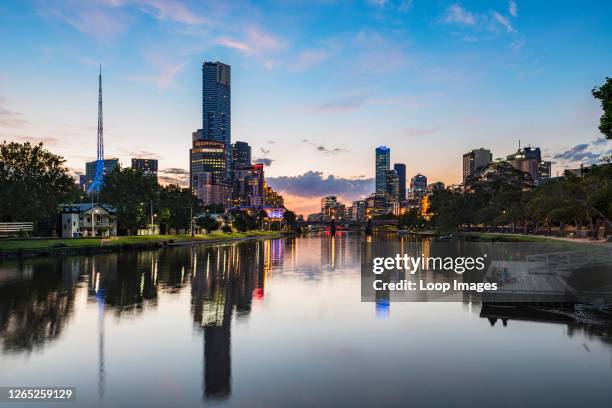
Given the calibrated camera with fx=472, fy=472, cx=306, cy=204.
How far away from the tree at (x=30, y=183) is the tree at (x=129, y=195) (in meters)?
21.8

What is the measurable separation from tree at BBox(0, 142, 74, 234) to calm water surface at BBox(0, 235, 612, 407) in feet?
226

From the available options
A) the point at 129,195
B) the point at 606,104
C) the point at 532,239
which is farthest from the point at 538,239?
the point at 129,195

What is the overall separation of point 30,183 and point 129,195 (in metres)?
32.0

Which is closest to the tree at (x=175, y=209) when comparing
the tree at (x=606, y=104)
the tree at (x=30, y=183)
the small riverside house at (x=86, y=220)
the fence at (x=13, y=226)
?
the small riverside house at (x=86, y=220)

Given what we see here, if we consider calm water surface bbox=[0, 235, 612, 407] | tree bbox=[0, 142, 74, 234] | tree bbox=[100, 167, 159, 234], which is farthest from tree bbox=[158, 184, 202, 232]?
calm water surface bbox=[0, 235, 612, 407]

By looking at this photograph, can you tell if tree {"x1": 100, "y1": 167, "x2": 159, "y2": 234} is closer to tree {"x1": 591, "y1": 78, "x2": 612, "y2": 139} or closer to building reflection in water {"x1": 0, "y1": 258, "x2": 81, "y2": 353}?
building reflection in water {"x1": 0, "y1": 258, "x2": 81, "y2": 353}

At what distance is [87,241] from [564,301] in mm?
96006

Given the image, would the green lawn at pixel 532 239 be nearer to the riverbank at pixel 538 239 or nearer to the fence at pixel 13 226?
the riverbank at pixel 538 239

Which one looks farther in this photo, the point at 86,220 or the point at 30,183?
the point at 86,220

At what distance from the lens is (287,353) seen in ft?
71.6

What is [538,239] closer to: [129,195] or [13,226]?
[129,195]

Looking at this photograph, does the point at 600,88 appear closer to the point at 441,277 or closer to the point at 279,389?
the point at 441,277

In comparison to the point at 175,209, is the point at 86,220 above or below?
below

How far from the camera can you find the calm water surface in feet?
54.7
